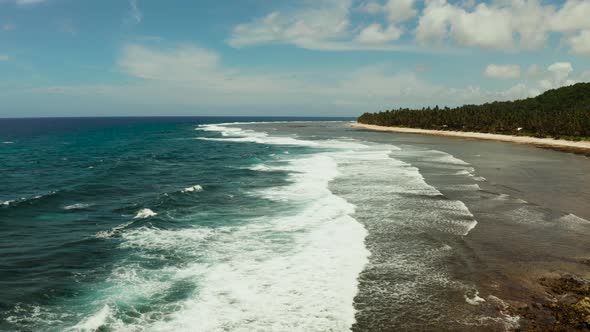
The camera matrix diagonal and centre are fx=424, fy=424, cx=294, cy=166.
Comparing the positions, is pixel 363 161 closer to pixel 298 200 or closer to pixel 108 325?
pixel 298 200

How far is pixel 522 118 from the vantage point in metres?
111

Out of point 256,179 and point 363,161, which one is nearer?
point 256,179

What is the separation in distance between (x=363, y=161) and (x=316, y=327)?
136 ft

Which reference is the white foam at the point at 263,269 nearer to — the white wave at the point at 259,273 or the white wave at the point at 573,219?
the white wave at the point at 259,273

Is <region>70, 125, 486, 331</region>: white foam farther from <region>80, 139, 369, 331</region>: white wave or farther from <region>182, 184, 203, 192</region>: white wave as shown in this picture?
<region>182, 184, 203, 192</region>: white wave

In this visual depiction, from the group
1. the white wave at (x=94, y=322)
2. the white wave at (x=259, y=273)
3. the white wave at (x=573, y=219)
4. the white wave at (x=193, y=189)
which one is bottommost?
the white wave at (x=94, y=322)

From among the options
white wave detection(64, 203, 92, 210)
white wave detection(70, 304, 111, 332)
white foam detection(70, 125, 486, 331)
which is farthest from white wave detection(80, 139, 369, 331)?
white wave detection(64, 203, 92, 210)

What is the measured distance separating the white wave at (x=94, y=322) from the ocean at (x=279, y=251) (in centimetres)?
6

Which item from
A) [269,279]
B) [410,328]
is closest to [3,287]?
[269,279]

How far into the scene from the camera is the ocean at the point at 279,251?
13445 mm

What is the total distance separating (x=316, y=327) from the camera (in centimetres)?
1259

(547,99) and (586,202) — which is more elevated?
(547,99)

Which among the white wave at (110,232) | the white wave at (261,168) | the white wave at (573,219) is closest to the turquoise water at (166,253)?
the white wave at (110,232)

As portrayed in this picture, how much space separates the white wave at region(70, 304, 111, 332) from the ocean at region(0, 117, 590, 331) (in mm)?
63
